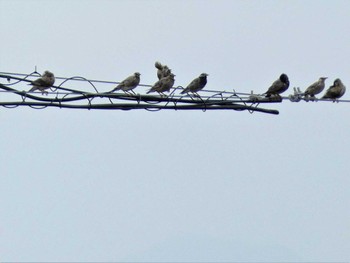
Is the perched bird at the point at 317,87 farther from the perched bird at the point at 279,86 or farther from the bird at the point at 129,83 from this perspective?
the bird at the point at 129,83

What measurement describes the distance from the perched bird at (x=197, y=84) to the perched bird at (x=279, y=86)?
1318 millimetres

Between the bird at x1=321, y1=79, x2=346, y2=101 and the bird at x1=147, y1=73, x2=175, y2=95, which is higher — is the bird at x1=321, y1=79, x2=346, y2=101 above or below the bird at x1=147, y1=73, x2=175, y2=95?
above

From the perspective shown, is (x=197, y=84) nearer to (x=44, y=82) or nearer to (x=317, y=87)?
(x=317, y=87)

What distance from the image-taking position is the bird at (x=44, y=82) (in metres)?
21.7

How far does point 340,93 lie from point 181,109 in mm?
Answer: 7346

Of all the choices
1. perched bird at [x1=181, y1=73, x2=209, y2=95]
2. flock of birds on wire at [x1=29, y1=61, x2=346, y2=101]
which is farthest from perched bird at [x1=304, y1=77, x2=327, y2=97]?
perched bird at [x1=181, y1=73, x2=209, y2=95]

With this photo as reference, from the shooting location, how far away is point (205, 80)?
26.3 m

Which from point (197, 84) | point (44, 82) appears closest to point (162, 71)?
point (197, 84)

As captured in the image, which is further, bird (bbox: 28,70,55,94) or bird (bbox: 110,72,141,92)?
bird (bbox: 110,72,141,92)

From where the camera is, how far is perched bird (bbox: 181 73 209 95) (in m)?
24.7

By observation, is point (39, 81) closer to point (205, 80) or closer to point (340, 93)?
point (205, 80)

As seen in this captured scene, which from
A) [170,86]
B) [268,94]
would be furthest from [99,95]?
[170,86]

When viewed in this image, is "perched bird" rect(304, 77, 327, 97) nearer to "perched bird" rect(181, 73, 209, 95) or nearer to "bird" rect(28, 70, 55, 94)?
"perched bird" rect(181, 73, 209, 95)

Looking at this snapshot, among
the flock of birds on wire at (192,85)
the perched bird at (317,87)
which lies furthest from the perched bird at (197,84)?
the perched bird at (317,87)
